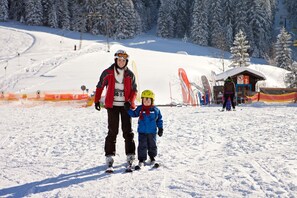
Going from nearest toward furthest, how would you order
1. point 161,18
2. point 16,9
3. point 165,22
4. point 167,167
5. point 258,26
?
1. point 167,167
2. point 258,26
3. point 161,18
4. point 165,22
5. point 16,9

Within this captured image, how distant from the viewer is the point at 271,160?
5062mm

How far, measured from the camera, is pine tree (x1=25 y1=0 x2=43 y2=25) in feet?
242

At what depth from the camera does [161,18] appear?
263ft

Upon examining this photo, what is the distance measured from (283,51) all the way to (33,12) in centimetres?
5590

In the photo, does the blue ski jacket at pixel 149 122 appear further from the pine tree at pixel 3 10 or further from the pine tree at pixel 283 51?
the pine tree at pixel 3 10

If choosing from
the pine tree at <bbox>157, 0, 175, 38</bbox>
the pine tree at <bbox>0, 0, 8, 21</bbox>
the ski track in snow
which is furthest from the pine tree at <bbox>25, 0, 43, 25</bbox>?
the ski track in snow

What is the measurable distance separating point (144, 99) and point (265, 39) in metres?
79.3

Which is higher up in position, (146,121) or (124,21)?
(124,21)

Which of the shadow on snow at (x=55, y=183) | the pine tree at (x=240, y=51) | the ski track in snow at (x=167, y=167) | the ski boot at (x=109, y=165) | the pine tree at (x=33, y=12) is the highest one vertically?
the pine tree at (x=33, y=12)

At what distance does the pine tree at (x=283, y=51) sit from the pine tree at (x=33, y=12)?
53.3m

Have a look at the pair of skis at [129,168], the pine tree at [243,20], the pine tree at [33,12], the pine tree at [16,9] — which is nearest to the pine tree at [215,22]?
the pine tree at [243,20]

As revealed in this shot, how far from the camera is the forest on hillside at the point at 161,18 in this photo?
72.2m

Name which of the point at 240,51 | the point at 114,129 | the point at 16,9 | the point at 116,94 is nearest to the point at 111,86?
the point at 116,94

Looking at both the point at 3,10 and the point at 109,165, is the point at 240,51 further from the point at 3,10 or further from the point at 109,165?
the point at 3,10
